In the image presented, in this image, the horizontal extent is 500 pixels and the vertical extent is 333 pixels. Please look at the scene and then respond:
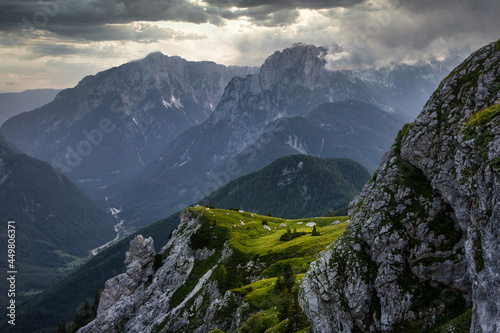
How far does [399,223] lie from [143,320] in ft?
272

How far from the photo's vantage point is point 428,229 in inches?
1257

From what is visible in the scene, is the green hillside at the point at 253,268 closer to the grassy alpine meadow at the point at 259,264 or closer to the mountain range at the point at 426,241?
the grassy alpine meadow at the point at 259,264

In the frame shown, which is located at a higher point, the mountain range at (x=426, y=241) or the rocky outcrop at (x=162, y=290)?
the mountain range at (x=426, y=241)

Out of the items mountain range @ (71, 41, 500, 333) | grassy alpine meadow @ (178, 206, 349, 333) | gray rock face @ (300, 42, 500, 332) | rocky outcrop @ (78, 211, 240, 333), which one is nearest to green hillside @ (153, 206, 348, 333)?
grassy alpine meadow @ (178, 206, 349, 333)

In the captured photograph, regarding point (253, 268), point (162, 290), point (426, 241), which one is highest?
point (426, 241)

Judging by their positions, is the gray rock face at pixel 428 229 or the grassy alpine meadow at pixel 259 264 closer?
the gray rock face at pixel 428 229

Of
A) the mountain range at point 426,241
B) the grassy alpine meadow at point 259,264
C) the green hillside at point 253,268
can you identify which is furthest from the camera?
the green hillside at point 253,268

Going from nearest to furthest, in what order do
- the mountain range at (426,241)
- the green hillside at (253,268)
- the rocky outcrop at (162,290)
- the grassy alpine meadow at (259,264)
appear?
the mountain range at (426,241) → the grassy alpine meadow at (259,264) → the green hillside at (253,268) → the rocky outcrop at (162,290)

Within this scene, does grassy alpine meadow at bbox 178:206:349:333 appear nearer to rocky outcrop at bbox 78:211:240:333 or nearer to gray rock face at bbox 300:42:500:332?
rocky outcrop at bbox 78:211:240:333

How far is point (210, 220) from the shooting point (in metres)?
112

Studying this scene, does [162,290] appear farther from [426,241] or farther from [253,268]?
[426,241]

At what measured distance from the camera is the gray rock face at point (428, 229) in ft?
81.8

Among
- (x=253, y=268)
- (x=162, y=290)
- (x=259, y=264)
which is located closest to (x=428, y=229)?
(x=259, y=264)

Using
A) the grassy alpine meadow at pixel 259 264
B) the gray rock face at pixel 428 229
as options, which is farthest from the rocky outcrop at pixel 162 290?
the gray rock face at pixel 428 229
